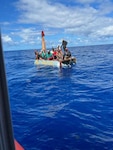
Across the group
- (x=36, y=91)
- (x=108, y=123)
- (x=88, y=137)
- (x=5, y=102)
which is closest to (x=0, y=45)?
(x=5, y=102)

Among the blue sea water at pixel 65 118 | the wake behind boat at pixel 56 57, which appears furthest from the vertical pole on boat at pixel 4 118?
the wake behind boat at pixel 56 57

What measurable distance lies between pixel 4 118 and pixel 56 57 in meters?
10.7

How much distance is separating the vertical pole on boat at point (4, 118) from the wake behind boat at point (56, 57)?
967cm

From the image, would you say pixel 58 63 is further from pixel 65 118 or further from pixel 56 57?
pixel 65 118

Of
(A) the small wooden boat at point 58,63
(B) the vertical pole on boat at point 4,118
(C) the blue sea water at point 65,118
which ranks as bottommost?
(C) the blue sea water at point 65,118

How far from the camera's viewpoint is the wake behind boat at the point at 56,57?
10938mm

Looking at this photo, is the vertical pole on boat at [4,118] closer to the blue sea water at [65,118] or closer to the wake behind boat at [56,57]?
the blue sea water at [65,118]

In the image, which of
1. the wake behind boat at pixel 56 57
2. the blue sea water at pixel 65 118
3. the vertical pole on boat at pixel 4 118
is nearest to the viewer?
the vertical pole on boat at pixel 4 118

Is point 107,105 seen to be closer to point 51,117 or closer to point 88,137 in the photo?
point 51,117

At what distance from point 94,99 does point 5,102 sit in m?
5.29

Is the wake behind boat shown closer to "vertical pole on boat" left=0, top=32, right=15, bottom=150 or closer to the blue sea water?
the blue sea water

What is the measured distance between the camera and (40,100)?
20.0 feet

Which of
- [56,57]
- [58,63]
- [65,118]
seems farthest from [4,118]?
[56,57]

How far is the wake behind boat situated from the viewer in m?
10.9
